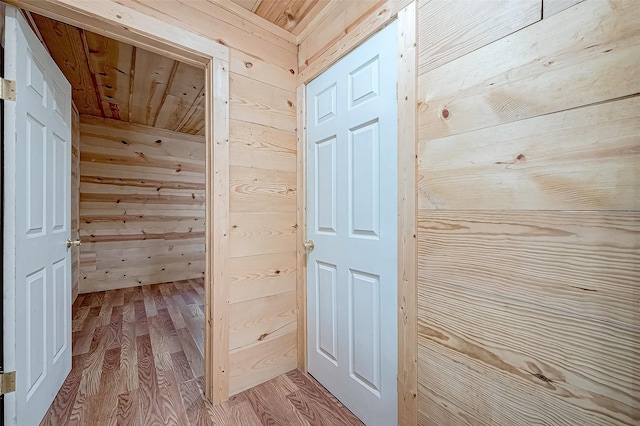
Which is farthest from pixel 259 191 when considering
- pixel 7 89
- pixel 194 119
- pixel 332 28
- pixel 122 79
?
pixel 194 119

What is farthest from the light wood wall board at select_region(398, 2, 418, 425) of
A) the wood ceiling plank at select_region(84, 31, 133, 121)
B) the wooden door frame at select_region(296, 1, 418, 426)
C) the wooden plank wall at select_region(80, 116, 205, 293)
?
the wooden plank wall at select_region(80, 116, 205, 293)

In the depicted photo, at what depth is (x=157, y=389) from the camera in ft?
5.21

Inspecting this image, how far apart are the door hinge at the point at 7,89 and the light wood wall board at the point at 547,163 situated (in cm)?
182

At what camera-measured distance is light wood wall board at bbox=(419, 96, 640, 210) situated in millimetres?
635

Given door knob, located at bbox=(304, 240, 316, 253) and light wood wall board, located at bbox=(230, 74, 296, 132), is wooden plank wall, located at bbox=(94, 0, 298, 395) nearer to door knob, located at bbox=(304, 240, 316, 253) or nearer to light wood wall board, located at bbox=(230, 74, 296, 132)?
light wood wall board, located at bbox=(230, 74, 296, 132)

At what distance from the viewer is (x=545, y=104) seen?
75 centimetres

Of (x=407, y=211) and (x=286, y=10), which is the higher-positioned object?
(x=286, y=10)

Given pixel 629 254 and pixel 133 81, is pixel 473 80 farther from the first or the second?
pixel 133 81

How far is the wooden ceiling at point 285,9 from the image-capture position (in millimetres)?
1500

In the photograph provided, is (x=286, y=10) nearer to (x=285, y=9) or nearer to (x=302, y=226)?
(x=285, y=9)

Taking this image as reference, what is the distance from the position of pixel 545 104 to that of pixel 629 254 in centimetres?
44

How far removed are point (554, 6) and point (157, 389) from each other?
2503 millimetres

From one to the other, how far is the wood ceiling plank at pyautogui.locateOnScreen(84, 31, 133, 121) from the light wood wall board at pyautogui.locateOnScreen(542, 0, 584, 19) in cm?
251

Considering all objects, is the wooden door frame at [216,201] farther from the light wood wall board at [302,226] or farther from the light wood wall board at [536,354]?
the light wood wall board at [536,354]
